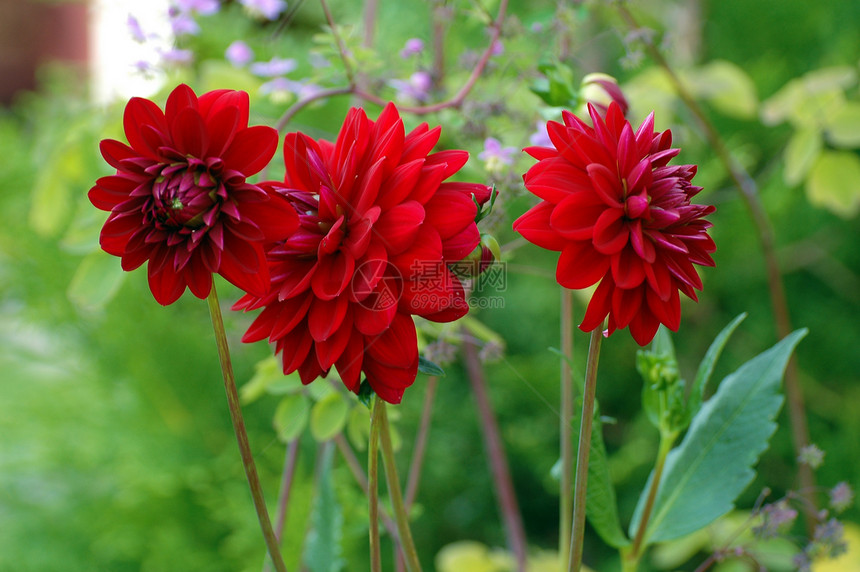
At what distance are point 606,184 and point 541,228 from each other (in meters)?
0.02

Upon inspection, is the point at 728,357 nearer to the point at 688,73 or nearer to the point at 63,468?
the point at 688,73

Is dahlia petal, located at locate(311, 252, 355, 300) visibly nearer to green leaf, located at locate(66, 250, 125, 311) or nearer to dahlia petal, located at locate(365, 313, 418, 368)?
dahlia petal, located at locate(365, 313, 418, 368)

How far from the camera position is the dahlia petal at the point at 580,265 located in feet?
0.48

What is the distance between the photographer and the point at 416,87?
1.02 ft

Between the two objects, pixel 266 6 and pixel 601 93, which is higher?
pixel 266 6

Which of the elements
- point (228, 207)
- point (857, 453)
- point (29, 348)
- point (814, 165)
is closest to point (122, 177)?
point (228, 207)

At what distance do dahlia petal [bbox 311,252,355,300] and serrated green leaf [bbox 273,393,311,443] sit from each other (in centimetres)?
11

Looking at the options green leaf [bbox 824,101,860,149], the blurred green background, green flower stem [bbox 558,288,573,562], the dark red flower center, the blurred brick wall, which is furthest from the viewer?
the blurred brick wall

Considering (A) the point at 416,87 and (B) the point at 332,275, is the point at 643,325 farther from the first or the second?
(A) the point at 416,87

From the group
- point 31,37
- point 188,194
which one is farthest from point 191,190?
point 31,37

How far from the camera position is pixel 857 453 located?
50 centimetres

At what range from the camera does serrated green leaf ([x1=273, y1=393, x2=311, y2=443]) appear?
26cm

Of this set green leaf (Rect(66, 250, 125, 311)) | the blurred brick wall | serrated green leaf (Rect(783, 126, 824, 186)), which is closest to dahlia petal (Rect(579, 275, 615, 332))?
green leaf (Rect(66, 250, 125, 311))

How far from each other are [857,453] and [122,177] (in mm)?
544
